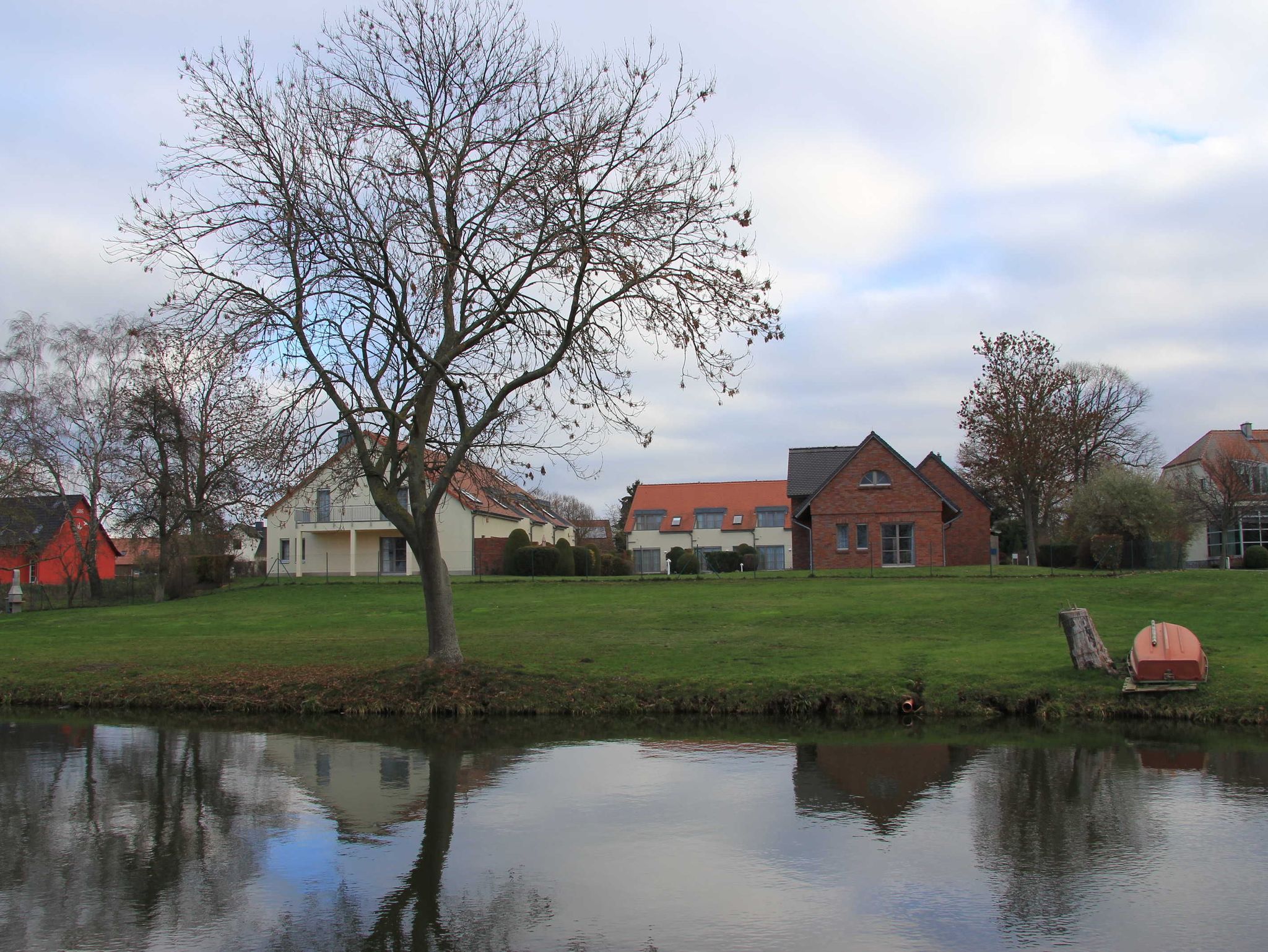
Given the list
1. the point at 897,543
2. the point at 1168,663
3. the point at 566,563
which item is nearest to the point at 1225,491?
the point at 897,543

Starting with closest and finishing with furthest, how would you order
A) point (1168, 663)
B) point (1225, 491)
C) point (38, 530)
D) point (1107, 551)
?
point (1168, 663), point (38, 530), point (1107, 551), point (1225, 491)

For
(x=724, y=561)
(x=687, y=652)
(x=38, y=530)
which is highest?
(x=38, y=530)

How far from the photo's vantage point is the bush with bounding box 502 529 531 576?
4934 cm

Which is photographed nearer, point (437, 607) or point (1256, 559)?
point (437, 607)

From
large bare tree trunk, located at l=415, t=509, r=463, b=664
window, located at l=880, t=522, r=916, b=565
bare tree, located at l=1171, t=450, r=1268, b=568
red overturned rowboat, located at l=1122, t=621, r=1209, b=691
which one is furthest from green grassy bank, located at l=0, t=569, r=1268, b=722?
bare tree, located at l=1171, t=450, r=1268, b=568

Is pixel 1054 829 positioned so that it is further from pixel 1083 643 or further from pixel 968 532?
pixel 968 532

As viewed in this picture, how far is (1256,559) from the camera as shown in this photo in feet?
177

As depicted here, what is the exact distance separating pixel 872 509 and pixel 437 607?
29.1 metres

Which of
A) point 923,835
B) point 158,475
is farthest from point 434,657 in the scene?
point 158,475

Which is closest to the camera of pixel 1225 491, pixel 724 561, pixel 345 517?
pixel 724 561

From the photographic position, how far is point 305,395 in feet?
57.5

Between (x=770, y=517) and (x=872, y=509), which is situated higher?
(x=770, y=517)

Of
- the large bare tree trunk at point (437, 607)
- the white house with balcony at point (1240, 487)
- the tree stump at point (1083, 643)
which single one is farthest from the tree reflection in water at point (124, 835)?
the white house with balcony at point (1240, 487)

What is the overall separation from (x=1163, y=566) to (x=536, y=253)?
35.5 meters
